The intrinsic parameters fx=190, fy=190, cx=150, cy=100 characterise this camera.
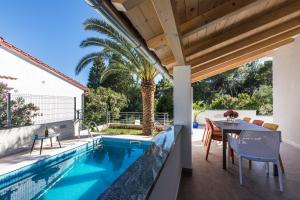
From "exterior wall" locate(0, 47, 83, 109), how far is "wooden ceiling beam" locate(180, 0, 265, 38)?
8.74m

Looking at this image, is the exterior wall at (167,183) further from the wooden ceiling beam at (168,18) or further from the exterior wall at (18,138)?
the exterior wall at (18,138)

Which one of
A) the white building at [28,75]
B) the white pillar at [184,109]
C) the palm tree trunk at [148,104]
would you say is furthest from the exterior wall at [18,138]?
the white pillar at [184,109]

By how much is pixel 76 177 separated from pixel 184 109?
124 inches

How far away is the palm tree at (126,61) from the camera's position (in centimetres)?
815

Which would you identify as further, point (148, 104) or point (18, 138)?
point (148, 104)

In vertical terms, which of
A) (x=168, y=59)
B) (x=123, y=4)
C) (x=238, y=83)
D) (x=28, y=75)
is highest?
(x=238, y=83)

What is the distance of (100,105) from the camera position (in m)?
11.8

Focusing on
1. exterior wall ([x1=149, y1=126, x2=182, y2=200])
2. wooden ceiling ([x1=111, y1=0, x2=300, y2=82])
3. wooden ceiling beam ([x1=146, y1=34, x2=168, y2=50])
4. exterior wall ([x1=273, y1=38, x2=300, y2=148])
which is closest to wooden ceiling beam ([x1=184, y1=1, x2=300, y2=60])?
wooden ceiling ([x1=111, y1=0, x2=300, y2=82])

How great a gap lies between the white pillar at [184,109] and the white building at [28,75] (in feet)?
25.5

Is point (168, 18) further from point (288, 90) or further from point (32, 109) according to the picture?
point (32, 109)

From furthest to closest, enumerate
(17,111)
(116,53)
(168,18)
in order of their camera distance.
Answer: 1. (116,53)
2. (17,111)
3. (168,18)

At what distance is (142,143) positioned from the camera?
767 cm

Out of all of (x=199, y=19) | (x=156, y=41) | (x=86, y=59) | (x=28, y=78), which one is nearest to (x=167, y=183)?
(x=156, y=41)

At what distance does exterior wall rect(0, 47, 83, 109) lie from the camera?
840 centimetres
